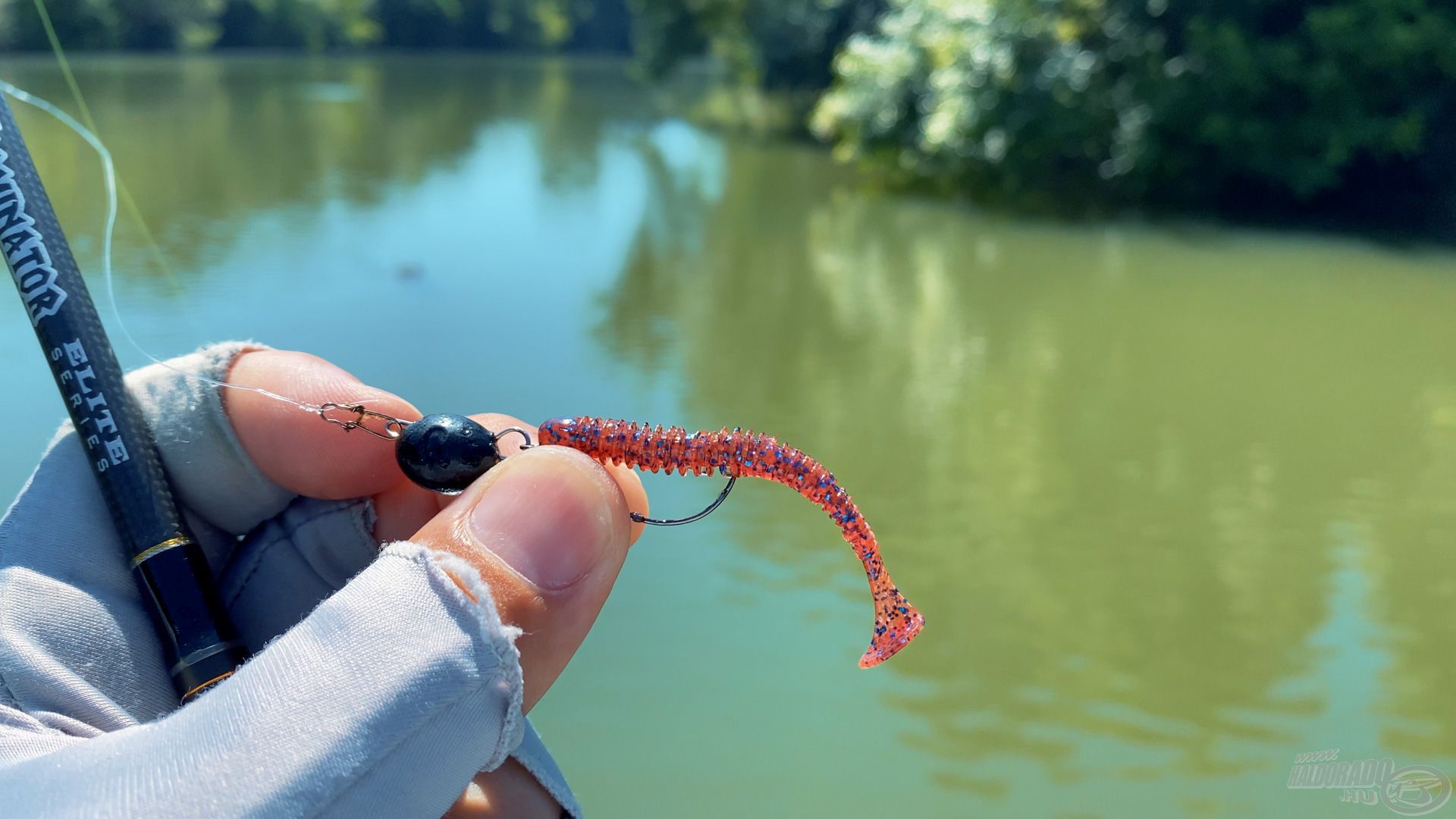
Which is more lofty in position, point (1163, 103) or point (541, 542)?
point (541, 542)

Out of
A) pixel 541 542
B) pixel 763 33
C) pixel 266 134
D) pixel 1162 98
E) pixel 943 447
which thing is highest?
pixel 541 542

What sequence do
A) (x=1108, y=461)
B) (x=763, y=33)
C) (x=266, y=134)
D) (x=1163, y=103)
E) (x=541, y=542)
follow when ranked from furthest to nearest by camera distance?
(x=763, y=33) < (x=266, y=134) < (x=1163, y=103) < (x=1108, y=461) < (x=541, y=542)

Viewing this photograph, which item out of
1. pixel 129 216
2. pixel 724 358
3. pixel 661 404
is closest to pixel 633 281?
pixel 724 358

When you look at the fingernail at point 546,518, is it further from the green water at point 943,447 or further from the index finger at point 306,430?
the green water at point 943,447

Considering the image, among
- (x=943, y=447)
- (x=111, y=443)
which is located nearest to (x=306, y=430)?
(x=111, y=443)

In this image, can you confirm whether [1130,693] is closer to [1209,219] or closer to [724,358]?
Answer: [724,358]

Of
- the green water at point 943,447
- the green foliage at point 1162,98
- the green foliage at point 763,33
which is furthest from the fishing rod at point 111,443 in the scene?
the green foliage at point 763,33

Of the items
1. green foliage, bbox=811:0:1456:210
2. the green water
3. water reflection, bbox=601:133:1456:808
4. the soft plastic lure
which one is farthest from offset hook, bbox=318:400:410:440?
green foliage, bbox=811:0:1456:210

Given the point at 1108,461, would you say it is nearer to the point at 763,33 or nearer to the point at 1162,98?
the point at 1162,98
